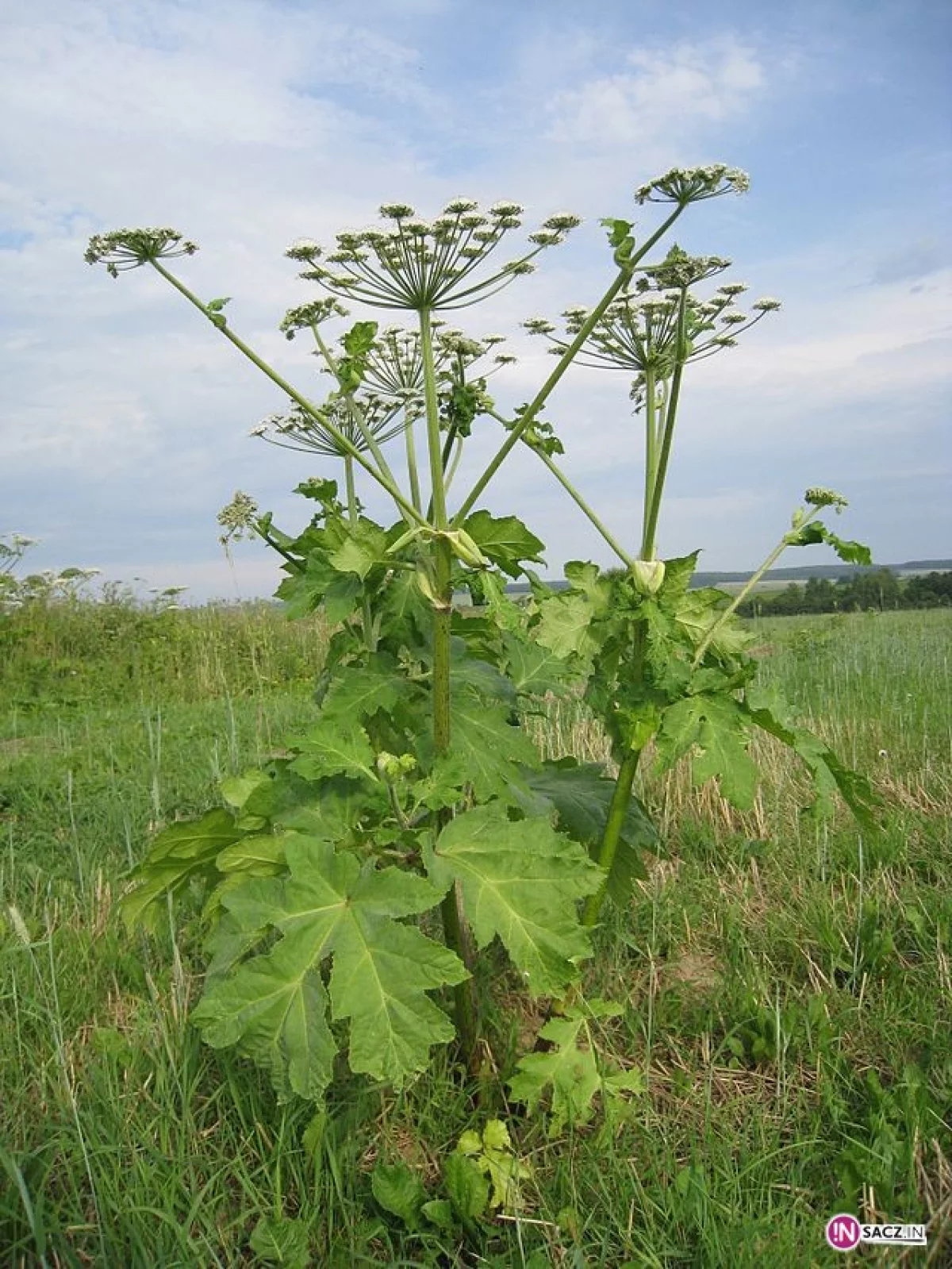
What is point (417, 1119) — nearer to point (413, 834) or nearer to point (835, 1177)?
point (413, 834)

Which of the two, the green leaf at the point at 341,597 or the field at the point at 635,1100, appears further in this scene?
the green leaf at the point at 341,597

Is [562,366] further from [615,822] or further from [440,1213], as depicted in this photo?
[440,1213]

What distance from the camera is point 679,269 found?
2377 millimetres

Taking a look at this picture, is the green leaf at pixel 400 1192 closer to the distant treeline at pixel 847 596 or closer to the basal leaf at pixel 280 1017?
the basal leaf at pixel 280 1017

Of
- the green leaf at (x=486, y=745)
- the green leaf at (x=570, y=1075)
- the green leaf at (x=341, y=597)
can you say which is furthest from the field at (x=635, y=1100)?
the green leaf at (x=341, y=597)

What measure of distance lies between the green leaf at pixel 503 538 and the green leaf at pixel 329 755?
0.55 m

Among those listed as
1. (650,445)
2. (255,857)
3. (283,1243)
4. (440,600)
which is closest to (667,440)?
(650,445)

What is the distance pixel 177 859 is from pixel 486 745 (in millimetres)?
928

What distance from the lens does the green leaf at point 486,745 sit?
228 cm

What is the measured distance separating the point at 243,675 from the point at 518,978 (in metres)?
10.4

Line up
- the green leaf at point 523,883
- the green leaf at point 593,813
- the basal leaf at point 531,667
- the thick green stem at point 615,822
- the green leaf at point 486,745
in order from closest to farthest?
the green leaf at point 523,883
the green leaf at point 486,745
the thick green stem at point 615,822
the green leaf at point 593,813
the basal leaf at point 531,667

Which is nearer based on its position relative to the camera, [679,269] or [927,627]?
[679,269]

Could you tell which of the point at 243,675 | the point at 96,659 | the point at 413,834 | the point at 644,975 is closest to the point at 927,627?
the point at 243,675

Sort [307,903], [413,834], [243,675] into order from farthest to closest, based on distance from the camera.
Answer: [243,675] < [413,834] < [307,903]
